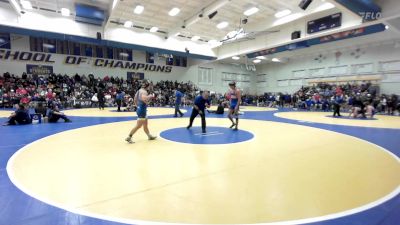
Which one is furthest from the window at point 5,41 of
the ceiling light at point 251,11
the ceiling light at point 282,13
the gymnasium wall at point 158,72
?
the ceiling light at point 282,13

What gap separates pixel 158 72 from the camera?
92.2 ft

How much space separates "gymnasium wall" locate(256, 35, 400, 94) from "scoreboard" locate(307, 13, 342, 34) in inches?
349

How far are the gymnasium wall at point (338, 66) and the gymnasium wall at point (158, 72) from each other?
579 cm

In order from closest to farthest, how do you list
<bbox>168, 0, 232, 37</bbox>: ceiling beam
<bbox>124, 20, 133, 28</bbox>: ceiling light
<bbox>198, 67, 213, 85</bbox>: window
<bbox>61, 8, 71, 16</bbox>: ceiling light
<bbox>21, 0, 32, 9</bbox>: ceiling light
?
1. <bbox>168, 0, 232, 37</bbox>: ceiling beam
2. <bbox>21, 0, 32, 9</bbox>: ceiling light
3. <bbox>61, 8, 71, 16</bbox>: ceiling light
4. <bbox>124, 20, 133, 28</bbox>: ceiling light
5. <bbox>198, 67, 213, 85</bbox>: window

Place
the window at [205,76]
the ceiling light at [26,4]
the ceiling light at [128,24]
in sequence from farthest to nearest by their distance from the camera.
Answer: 1. the window at [205,76]
2. the ceiling light at [128,24]
3. the ceiling light at [26,4]

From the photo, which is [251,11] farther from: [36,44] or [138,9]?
[36,44]

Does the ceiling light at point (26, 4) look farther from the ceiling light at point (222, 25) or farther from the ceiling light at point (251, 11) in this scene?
the ceiling light at point (251, 11)

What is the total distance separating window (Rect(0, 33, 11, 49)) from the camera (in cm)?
1909

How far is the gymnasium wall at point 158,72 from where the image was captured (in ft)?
65.7

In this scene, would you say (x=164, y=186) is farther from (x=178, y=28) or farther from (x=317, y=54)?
(x=317, y=54)

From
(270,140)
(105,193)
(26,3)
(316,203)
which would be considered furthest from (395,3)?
(26,3)

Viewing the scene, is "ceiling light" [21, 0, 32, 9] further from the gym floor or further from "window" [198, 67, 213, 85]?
"window" [198, 67, 213, 85]

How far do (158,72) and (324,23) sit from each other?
749 inches

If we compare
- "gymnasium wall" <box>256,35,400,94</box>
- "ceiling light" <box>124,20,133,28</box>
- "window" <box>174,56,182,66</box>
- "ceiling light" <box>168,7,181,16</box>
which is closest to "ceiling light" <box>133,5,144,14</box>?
"ceiling light" <box>168,7,181,16</box>
